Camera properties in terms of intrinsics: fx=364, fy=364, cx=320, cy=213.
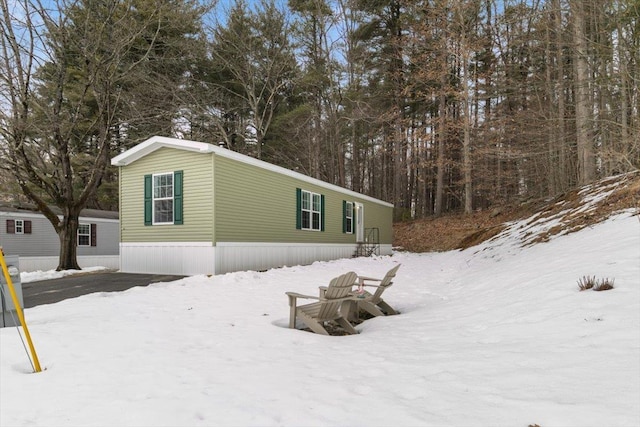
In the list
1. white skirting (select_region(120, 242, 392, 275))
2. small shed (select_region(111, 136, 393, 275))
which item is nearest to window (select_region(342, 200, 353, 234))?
small shed (select_region(111, 136, 393, 275))

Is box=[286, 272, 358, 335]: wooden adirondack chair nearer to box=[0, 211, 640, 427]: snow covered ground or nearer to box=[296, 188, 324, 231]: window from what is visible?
box=[0, 211, 640, 427]: snow covered ground

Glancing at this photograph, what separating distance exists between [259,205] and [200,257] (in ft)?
8.27

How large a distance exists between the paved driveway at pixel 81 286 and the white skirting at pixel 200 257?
41 cm

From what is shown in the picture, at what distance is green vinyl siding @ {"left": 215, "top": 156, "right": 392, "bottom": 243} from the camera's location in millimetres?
10031

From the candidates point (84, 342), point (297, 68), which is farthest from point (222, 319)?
point (297, 68)

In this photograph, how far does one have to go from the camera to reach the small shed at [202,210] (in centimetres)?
983

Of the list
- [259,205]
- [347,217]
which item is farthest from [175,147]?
[347,217]

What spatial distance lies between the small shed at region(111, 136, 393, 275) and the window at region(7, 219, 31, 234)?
26.3 feet

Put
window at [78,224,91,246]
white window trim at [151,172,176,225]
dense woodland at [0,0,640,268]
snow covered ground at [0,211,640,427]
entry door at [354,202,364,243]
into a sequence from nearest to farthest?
1. snow covered ground at [0,211,640,427]
2. white window trim at [151,172,176,225]
3. dense woodland at [0,0,640,268]
4. window at [78,224,91,246]
5. entry door at [354,202,364,243]

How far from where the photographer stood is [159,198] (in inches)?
420

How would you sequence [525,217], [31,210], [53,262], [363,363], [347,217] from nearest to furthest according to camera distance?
1. [363,363]
2. [525,217]
3. [31,210]
4. [53,262]
5. [347,217]

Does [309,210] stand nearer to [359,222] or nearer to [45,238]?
[359,222]

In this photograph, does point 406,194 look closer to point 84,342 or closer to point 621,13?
point 621,13

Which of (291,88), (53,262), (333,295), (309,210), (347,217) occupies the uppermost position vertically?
(291,88)
